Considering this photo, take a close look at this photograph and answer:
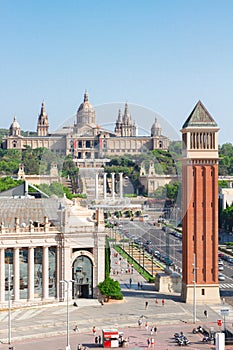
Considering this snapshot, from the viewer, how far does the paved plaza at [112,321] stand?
56.5 m

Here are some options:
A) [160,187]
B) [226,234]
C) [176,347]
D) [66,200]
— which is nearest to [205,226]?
[160,187]

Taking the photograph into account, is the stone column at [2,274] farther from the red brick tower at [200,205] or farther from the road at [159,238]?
the red brick tower at [200,205]

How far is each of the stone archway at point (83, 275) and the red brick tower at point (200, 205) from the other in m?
8.87

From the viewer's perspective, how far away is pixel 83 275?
6994 cm

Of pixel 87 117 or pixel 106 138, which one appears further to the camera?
pixel 106 138

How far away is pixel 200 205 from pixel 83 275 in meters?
12.7

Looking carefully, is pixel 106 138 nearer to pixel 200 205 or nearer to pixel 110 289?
pixel 200 205

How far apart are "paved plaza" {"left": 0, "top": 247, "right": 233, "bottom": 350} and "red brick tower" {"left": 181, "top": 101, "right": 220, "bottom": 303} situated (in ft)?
7.93

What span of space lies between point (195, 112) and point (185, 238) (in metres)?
11.9

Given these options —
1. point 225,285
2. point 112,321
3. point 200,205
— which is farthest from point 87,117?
point 225,285

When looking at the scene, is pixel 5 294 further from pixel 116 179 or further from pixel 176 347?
pixel 176 347

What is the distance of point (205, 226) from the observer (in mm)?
71312

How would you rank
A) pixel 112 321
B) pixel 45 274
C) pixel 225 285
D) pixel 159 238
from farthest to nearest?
pixel 225 285
pixel 159 238
pixel 45 274
pixel 112 321

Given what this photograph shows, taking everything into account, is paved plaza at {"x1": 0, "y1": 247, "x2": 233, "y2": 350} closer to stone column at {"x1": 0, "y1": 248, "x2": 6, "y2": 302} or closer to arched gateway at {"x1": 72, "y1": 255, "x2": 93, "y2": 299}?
arched gateway at {"x1": 72, "y1": 255, "x2": 93, "y2": 299}
